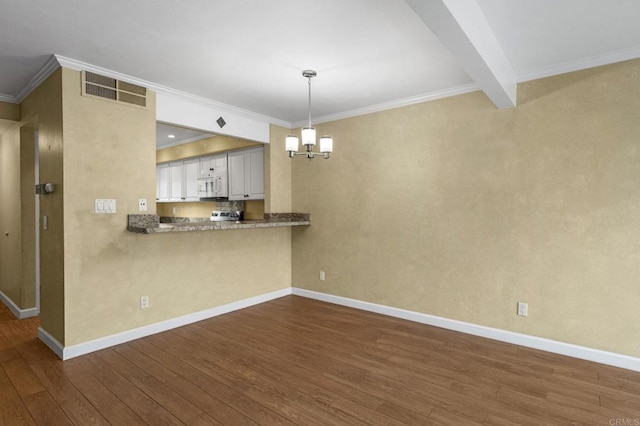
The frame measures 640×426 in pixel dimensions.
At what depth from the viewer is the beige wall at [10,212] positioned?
167 inches

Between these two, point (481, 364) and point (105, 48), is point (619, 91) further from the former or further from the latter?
point (105, 48)

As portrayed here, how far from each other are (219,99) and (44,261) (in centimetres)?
252

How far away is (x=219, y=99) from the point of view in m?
4.08

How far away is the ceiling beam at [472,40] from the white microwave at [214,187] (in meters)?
4.19

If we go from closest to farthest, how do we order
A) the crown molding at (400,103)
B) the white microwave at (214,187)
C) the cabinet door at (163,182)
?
1. the crown molding at (400,103)
2. the white microwave at (214,187)
3. the cabinet door at (163,182)

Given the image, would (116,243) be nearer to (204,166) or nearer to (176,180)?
(204,166)

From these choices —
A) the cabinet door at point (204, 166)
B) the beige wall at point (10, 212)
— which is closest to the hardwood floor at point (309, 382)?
the beige wall at point (10, 212)

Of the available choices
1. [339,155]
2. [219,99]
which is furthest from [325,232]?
[219,99]

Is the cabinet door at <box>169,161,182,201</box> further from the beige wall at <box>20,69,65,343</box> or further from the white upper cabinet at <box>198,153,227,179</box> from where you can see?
the beige wall at <box>20,69,65,343</box>

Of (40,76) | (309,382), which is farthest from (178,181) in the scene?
(309,382)

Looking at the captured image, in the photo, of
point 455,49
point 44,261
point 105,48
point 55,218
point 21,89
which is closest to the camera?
point 455,49

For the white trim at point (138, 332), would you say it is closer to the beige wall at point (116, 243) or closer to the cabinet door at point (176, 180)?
the beige wall at point (116, 243)

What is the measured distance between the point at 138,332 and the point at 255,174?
8.75 ft

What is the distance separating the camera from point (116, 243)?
332 centimetres
